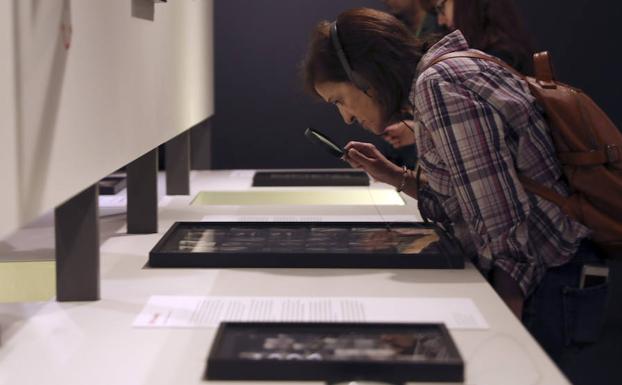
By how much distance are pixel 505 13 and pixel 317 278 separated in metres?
1.03

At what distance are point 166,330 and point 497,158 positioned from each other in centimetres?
65

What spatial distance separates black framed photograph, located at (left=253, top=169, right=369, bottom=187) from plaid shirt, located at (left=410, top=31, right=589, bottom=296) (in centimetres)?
133

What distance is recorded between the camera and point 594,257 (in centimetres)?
174

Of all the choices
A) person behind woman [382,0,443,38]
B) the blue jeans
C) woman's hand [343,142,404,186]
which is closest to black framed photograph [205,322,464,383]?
the blue jeans

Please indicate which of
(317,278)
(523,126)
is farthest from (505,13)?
(317,278)

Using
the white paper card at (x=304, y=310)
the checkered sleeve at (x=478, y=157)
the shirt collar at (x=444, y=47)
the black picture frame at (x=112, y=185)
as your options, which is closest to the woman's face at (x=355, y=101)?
the shirt collar at (x=444, y=47)

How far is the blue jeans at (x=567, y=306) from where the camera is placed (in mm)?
1723

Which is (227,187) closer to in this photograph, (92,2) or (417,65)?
(417,65)

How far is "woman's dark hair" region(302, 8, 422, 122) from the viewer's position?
1.82 meters

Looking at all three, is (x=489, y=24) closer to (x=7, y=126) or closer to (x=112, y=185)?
(x=112, y=185)

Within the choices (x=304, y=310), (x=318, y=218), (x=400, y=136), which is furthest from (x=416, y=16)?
(x=304, y=310)

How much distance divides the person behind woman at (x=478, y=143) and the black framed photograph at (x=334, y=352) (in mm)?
430

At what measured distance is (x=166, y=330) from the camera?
1350 mm

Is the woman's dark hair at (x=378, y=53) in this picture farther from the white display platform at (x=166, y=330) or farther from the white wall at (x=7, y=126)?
the white wall at (x=7, y=126)
